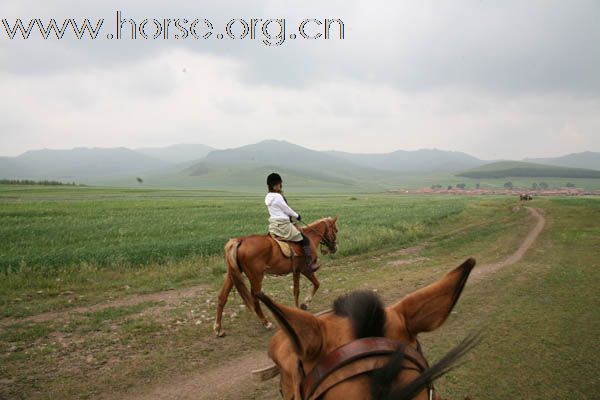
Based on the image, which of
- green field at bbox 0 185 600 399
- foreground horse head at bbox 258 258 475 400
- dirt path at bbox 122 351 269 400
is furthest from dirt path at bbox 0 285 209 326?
foreground horse head at bbox 258 258 475 400

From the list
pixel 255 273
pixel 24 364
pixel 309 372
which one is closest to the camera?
pixel 309 372

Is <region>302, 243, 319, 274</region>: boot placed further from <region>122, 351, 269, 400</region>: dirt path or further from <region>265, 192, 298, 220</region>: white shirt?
<region>122, 351, 269, 400</region>: dirt path

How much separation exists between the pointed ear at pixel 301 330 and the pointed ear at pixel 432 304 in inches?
19.2

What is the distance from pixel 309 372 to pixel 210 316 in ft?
22.5

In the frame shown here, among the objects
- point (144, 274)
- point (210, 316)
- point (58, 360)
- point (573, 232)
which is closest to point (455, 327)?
point (210, 316)

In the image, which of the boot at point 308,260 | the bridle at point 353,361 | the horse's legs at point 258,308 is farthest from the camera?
the boot at point 308,260

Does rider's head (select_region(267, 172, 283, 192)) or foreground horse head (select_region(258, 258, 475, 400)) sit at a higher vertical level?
rider's head (select_region(267, 172, 283, 192))

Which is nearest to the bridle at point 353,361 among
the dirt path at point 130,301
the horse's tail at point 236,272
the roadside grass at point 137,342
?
the roadside grass at point 137,342

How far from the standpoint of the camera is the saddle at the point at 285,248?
823cm

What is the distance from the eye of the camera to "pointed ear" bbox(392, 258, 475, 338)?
186 cm

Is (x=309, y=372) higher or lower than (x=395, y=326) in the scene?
lower

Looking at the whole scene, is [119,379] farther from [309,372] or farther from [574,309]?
[574,309]

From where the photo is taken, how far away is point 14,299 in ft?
29.1

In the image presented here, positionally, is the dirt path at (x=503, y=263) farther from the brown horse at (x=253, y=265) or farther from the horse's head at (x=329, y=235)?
the brown horse at (x=253, y=265)
